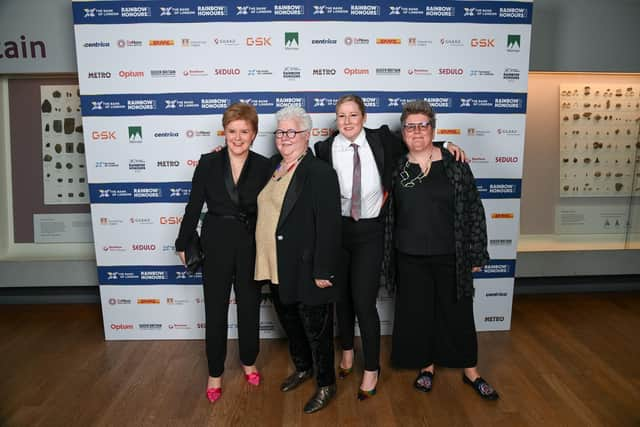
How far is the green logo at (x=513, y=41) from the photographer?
3.70 m

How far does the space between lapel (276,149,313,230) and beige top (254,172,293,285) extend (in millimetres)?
47

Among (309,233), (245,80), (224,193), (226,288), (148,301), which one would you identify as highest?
(245,80)

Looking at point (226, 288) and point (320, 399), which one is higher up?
point (226, 288)

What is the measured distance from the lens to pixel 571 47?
14.6 ft

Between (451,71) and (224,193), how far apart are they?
198 centimetres

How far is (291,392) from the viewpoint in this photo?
123 inches

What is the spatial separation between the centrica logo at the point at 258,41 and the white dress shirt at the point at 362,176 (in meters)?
1.12

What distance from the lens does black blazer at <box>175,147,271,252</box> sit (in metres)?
2.90

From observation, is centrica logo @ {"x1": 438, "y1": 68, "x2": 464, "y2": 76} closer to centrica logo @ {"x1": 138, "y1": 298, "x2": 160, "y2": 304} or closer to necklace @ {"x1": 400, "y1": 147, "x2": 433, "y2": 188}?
necklace @ {"x1": 400, "y1": 147, "x2": 433, "y2": 188}

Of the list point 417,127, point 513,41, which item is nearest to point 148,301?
point 417,127

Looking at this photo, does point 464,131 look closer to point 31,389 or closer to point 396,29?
point 396,29

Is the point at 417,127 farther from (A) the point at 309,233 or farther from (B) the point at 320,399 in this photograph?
(B) the point at 320,399

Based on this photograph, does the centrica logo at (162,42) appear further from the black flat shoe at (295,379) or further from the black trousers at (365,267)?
the black flat shoe at (295,379)

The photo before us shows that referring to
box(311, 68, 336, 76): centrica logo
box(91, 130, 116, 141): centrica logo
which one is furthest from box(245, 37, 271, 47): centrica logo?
box(91, 130, 116, 141): centrica logo
